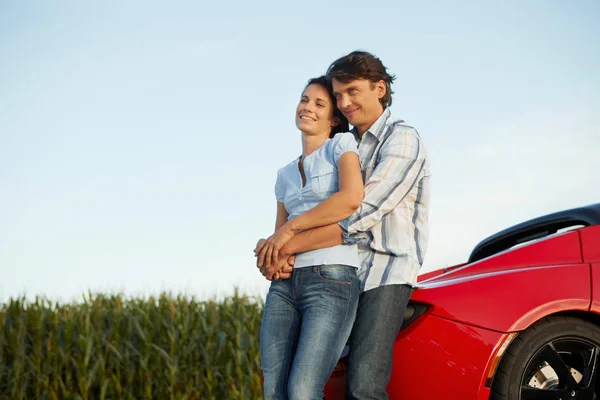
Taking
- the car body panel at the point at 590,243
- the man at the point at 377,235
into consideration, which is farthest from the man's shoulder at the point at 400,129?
the car body panel at the point at 590,243

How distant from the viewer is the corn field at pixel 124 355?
7.50m

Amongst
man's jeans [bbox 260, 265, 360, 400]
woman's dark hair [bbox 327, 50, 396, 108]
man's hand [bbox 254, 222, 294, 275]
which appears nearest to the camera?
man's jeans [bbox 260, 265, 360, 400]

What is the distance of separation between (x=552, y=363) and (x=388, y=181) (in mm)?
1215

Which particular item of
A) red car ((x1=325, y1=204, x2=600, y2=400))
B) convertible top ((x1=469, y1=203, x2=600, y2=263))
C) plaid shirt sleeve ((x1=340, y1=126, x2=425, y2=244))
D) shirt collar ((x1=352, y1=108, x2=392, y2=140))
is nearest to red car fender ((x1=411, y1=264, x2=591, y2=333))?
red car ((x1=325, y1=204, x2=600, y2=400))

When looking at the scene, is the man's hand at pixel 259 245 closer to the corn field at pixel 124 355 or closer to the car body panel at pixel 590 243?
the car body panel at pixel 590 243

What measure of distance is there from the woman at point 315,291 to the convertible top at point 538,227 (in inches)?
58.3

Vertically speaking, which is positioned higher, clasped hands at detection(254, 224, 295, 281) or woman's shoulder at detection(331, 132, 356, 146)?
woman's shoulder at detection(331, 132, 356, 146)

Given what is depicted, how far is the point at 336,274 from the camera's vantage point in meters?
3.04

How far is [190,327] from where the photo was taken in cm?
811

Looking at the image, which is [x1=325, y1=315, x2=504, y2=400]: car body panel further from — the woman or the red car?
the woman

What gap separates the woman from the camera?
2.95 metres

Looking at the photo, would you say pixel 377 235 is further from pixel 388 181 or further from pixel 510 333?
pixel 510 333

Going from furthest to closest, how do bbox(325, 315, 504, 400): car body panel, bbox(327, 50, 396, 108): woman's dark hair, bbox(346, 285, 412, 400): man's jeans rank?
bbox(327, 50, 396, 108): woman's dark hair → bbox(325, 315, 504, 400): car body panel → bbox(346, 285, 412, 400): man's jeans

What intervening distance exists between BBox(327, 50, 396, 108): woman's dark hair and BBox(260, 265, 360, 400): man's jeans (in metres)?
0.94
